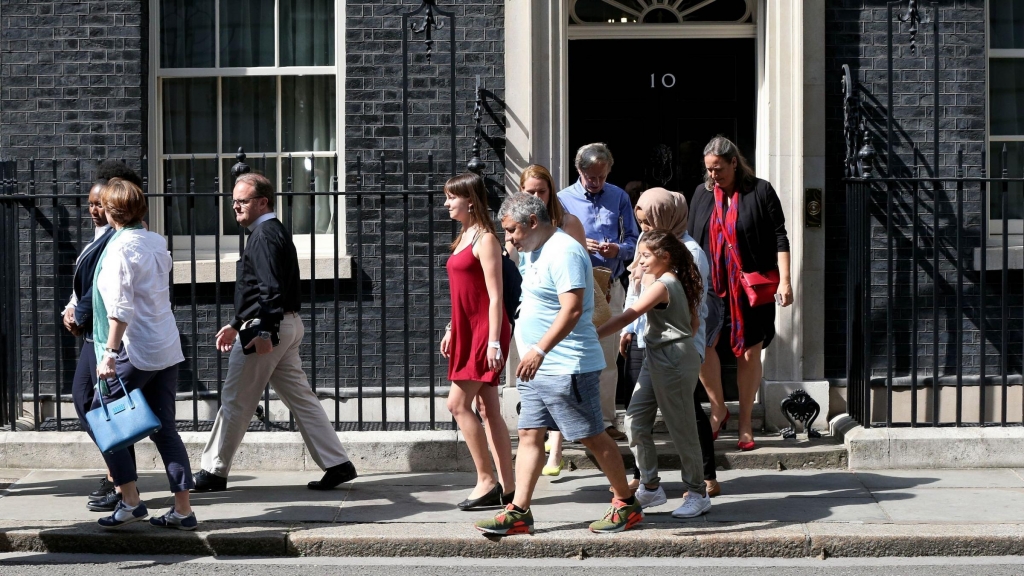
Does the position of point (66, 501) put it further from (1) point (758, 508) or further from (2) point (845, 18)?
(2) point (845, 18)

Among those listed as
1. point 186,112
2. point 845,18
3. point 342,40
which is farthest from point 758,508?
point 186,112

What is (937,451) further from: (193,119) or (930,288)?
(193,119)

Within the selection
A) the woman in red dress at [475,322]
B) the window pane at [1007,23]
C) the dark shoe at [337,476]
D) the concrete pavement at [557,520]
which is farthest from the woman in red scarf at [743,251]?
the window pane at [1007,23]

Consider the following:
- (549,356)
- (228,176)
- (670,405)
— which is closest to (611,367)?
(670,405)

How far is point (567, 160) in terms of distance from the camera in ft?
27.5

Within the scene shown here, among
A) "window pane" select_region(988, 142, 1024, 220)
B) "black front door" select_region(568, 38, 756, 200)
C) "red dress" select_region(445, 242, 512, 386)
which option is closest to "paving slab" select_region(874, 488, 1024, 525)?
"red dress" select_region(445, 242, 512, 386)

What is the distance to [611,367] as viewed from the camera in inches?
293

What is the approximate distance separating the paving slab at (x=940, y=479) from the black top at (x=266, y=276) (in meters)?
3.33

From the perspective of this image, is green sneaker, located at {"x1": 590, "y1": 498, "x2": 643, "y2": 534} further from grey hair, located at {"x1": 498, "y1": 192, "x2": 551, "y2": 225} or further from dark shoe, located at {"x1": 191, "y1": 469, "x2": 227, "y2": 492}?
dark shoe, located at {"x1": 191, "y1": 469, "x2": 227, "y2": 492}

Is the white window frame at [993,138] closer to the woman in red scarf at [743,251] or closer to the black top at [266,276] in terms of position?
the woman in red scarf at [743,251]

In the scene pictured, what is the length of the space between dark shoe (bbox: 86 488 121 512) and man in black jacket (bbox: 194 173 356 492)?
493 millimetres

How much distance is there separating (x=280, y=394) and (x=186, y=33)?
309cm

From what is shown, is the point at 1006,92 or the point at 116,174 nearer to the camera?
the point at 116,174

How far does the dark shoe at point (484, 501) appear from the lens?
652 centimetres
